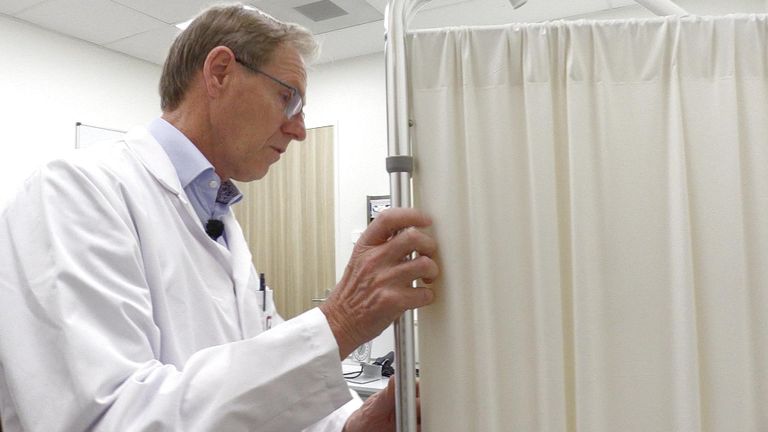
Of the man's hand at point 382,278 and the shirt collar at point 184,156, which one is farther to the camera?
the shirt collar at point 184,156

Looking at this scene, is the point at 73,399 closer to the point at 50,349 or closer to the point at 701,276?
Answer: the point at 50,349

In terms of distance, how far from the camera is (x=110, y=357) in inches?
27.4

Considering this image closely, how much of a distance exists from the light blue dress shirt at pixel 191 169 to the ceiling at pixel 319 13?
2.16 metres

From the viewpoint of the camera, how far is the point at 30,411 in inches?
27.7

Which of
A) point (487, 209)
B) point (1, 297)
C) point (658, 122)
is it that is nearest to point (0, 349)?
point (1, 297)

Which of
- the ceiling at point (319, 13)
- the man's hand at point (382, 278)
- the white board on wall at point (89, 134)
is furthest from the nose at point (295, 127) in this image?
the white board on wall at point (89, 134)

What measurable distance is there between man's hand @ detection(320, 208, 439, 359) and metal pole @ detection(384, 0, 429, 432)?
0.09 feet

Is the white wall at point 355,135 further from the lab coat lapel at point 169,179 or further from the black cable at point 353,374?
the lab coat lapel at point 169,179

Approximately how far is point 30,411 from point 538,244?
69cm

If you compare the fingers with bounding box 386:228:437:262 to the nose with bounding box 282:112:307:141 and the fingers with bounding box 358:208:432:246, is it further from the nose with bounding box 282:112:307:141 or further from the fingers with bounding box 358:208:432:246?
the nose with bounding box 282:112:307:141

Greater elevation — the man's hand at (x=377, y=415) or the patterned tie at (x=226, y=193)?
the patterned tie at (x=226, y=193)

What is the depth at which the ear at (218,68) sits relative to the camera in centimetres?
107

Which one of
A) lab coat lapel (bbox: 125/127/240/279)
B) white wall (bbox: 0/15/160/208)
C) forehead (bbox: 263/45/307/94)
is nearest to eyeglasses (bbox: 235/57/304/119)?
forehead (bbox: 263/45/307/94)

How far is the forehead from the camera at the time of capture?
1097 mm
